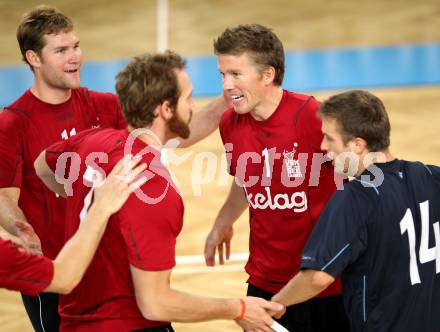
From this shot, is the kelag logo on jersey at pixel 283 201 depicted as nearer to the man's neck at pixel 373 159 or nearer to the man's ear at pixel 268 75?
the man's ear at pixel 268 75

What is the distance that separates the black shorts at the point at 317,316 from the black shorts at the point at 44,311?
1.13 metres

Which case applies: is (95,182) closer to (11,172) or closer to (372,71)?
(11,172)

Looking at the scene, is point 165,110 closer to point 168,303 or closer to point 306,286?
point 168,303

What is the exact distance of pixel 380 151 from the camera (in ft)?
11.8

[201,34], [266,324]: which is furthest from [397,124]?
[266,324]

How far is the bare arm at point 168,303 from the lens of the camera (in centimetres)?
335

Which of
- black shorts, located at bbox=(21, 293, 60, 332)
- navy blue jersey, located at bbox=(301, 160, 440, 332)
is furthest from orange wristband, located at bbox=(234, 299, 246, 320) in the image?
black shorts, located at bbox=(21, 293, 60, 332)

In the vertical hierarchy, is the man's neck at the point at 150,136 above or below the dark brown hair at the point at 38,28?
below

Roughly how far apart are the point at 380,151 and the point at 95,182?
3.88ft

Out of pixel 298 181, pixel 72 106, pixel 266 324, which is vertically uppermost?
pixel 72 106

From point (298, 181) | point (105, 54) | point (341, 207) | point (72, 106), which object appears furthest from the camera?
point (105, 54)

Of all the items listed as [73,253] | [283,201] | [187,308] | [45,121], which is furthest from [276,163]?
[73,253]

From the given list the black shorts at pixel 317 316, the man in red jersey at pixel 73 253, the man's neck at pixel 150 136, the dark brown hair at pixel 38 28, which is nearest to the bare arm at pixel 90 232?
the man in red jersey at pixel 73 253

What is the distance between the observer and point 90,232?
3.33 meters
